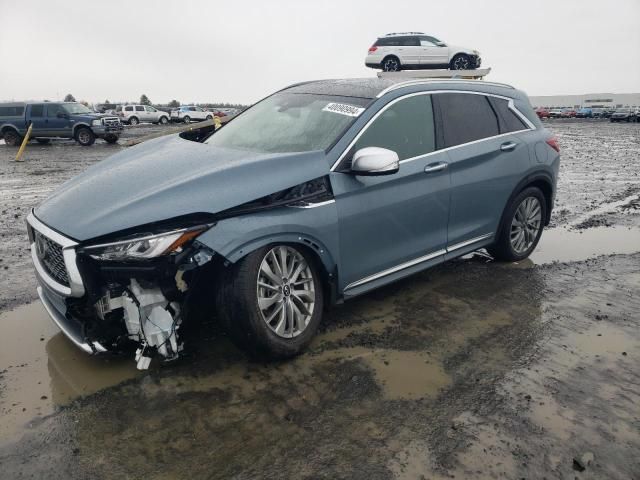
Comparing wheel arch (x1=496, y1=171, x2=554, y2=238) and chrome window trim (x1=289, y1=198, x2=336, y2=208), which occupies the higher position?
chrome window trim (x1=289, y1=198, x2=336, y2=208)

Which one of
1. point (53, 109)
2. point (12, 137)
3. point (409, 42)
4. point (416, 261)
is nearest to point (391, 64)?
point (409, 42)

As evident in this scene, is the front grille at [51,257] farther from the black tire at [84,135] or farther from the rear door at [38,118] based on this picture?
the rear door at [38,118]

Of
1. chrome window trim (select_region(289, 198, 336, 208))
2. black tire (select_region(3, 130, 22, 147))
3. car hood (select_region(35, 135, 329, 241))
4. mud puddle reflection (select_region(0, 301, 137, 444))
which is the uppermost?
car hood (select_region(35, 135, 329, 241))

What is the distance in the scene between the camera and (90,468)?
91.9 inches

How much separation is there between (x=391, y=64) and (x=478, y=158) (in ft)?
37.6

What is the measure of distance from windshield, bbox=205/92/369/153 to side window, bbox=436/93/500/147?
2.78ft

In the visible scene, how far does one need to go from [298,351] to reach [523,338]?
5.40 ft

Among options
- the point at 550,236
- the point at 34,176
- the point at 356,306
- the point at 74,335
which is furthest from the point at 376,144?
the point at 34,176

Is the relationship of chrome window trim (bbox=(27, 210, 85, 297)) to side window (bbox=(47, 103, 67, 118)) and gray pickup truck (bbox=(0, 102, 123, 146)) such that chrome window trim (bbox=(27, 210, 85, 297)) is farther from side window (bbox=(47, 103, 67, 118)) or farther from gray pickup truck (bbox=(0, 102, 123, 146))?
side window (bbox=(47, 103, 67, 118))

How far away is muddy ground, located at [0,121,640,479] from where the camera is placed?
236cm

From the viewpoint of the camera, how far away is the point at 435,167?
3.94 metres

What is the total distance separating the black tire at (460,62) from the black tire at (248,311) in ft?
43.2

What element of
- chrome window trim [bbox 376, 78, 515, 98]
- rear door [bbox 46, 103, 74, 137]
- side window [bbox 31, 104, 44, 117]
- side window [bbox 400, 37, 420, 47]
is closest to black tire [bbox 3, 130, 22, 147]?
side window [bbox 31, 104, 44, 117]

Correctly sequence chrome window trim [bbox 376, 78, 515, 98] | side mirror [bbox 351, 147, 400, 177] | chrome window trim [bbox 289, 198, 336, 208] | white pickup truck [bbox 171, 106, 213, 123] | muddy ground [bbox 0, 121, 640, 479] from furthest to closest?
white pickup truck [bbox 171, 106, 213, 123] < chrome window trim [bbox 376, 78, 515, 98] < side mirror [bbox 351, 147, 400, 177] < chrome window trim [bbox 289, 198, 336, 208] < muddy ground [bbox 0, 121, 640, 479]
